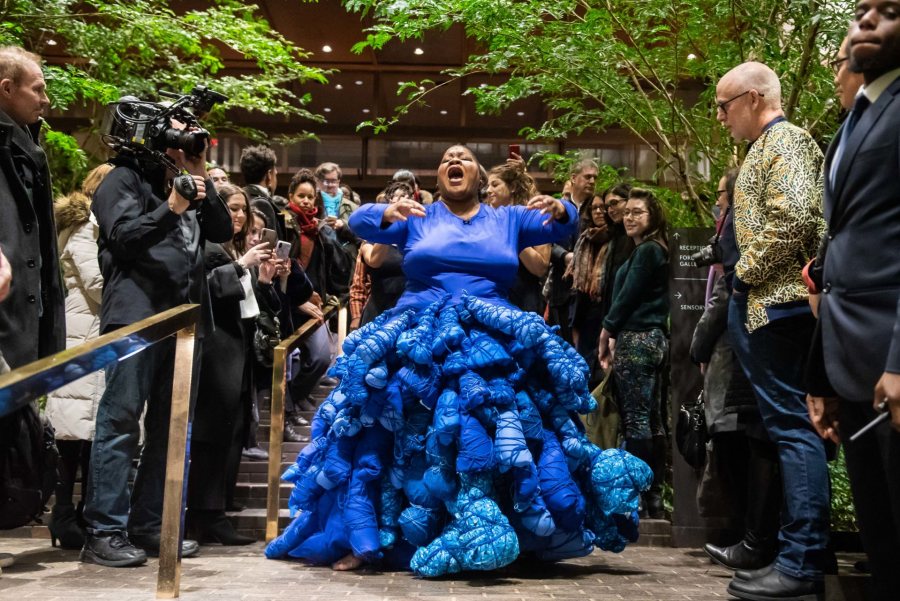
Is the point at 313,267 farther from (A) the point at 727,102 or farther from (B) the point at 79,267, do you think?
(A) the point at 727,102

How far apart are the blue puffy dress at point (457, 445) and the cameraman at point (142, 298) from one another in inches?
28.8

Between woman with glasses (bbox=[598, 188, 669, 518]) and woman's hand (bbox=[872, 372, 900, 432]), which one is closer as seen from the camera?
woman's hand (bbox=[872, 372, 900, 432])

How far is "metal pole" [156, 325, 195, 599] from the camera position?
345 cm

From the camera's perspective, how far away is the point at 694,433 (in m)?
4.80

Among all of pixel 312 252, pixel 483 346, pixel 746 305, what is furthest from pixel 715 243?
pixel 312 252

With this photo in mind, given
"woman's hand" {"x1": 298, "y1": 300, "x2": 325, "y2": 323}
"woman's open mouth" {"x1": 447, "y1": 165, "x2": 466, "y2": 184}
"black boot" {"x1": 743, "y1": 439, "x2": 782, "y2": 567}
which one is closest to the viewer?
"black boot" {"x1": 743, "y1": 439, "x2": 782, "y2": 567}

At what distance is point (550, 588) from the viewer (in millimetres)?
3967

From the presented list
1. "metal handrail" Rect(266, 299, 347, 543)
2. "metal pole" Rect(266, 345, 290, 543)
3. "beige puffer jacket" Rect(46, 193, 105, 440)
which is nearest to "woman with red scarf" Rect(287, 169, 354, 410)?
"metal handrail" Rect(266, 299, 347, 543)

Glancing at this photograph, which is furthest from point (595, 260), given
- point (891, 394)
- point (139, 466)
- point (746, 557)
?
point (891, 394)

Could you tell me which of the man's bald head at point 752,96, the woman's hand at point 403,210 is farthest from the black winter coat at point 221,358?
the man's bald head at point 752,96

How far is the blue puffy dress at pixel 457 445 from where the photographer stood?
13.8 feet

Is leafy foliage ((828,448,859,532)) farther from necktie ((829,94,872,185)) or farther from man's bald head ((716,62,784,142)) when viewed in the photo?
necktie ((829,94,872,185))

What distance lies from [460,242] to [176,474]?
5.81 ft

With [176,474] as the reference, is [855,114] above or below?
above
